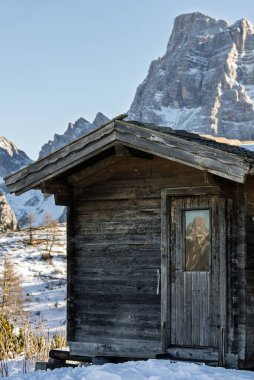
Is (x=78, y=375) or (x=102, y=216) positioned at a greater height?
(x=102, y=216)

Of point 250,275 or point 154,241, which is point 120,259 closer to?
point 154,241

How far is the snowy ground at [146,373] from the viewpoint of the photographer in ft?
26.2

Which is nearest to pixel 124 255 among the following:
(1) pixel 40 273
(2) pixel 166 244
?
(2) pixel 166 244

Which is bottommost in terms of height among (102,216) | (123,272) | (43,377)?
(43,377)

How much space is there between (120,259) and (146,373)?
3393mm

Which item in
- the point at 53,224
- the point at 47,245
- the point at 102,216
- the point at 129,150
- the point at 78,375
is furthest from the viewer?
→ the point at 53,224

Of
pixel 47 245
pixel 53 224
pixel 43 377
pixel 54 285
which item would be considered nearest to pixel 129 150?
pixel 43 377

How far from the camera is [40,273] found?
1636 inches

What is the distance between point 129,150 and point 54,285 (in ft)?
95.0

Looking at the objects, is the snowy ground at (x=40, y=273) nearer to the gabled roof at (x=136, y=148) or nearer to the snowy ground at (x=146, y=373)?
the gabled roof at (x=136, y=148)

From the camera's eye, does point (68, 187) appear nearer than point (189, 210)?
No

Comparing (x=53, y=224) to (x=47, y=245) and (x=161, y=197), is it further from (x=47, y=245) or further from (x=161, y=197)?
(x=161, y=197)

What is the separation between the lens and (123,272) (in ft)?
37.4

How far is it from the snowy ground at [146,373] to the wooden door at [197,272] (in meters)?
1.62
